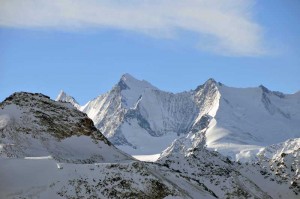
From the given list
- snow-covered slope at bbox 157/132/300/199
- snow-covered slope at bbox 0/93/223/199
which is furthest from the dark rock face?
snow-covered slope at bbox 157/132/300/199

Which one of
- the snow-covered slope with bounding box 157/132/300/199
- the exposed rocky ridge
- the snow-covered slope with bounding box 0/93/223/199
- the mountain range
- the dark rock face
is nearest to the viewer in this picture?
the snow-covered slope with bounding box 0/93/223/199

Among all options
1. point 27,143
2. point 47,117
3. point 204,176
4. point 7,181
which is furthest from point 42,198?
point 204,176

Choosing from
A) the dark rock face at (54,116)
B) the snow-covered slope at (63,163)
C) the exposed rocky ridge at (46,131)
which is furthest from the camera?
the dark rock face at (54,116)

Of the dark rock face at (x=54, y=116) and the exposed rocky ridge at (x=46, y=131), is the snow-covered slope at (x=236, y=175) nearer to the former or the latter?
the dark rock face at (x=54, y=116)

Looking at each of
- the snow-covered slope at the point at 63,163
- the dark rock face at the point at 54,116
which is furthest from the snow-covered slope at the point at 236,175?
the snow-covered slope at the point at 63,163

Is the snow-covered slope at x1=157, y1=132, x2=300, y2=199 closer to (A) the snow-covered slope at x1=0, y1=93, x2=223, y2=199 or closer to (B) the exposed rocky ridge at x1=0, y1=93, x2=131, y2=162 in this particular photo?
(B) the exposed rocky ridge at x1=0, y1=93, x2=131, y2=162

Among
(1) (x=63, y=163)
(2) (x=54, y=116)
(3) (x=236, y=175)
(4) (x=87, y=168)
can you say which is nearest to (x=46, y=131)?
(2) (x=54, y=116)

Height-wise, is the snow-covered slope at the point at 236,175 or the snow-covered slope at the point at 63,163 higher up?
the snow-covered slope at the point at 236,175

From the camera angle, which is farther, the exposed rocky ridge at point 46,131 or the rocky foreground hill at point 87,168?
the exposed rocky ridge at point 46,131

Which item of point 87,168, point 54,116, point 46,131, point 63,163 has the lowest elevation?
point 87,168

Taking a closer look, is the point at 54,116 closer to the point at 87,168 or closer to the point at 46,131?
the point at 46,131

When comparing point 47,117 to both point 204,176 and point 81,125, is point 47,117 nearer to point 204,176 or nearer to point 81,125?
point 81,125
